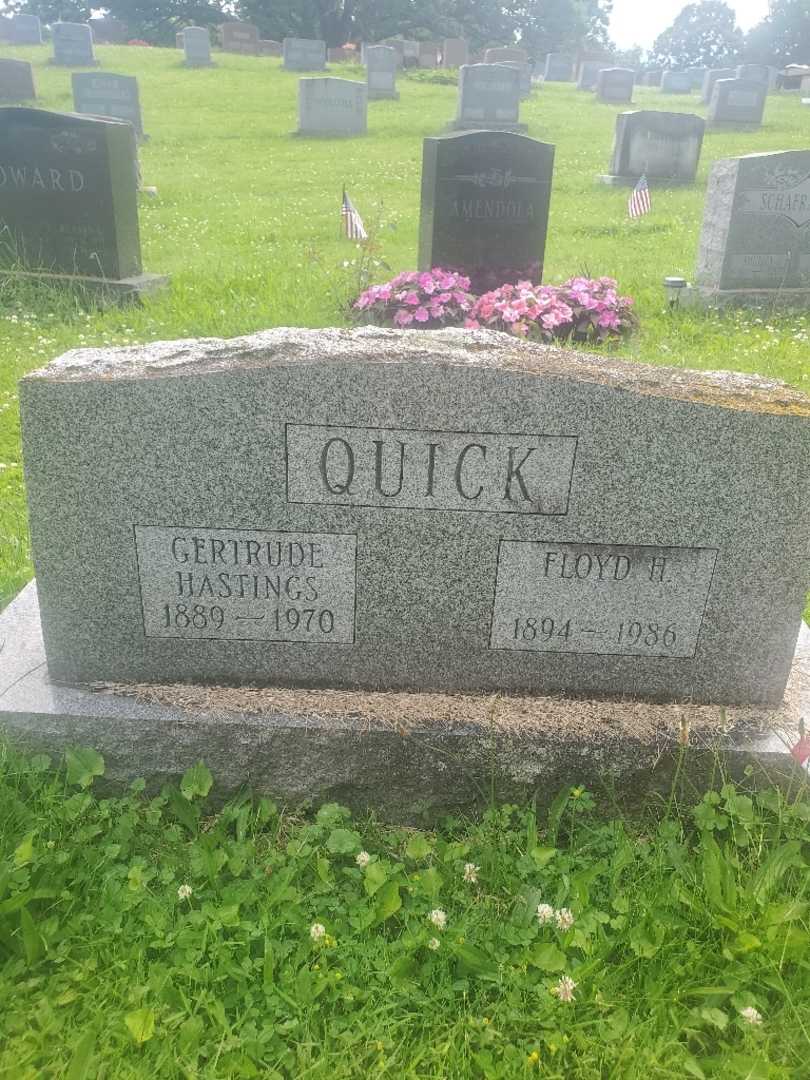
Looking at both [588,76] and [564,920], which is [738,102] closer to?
[588,76]

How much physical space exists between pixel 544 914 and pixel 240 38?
123 feet

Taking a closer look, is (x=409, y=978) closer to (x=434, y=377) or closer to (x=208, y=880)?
(x=208, y=880)

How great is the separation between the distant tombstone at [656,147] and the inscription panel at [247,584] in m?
13.9

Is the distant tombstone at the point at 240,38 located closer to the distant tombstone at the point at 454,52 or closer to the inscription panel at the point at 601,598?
the distant tombstone at the point at 454,52

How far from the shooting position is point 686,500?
7.72 feet

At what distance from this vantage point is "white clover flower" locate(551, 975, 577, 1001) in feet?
6.16

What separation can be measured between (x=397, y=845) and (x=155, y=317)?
592cm

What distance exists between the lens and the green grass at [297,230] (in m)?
6.78

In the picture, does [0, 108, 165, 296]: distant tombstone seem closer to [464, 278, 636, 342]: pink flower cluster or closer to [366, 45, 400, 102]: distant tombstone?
[464, 278, 636, 342]: pink flower cluster

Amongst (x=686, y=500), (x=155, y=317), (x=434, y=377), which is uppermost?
(x=434, y=377)

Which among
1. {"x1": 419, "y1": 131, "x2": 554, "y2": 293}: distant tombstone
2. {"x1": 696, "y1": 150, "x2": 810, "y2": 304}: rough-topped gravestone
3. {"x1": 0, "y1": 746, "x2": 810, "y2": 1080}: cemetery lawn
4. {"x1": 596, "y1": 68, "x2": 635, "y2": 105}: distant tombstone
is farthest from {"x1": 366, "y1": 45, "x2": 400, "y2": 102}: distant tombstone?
{"x1": 0, "y1": 746, "x2": 810, "y2": 1080}: cemetery lawn

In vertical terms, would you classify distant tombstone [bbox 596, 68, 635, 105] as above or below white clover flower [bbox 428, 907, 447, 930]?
above

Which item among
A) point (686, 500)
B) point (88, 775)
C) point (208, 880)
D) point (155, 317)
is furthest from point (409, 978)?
point (155, 317)

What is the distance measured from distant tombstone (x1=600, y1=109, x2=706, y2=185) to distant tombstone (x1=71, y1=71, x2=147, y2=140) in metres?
8.82
